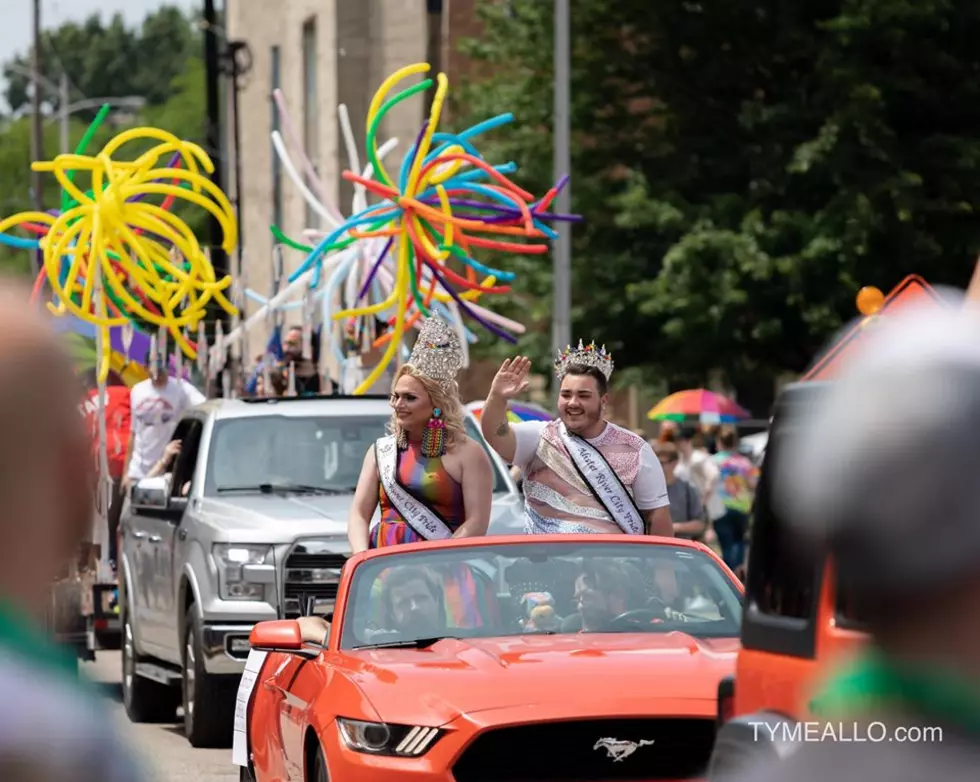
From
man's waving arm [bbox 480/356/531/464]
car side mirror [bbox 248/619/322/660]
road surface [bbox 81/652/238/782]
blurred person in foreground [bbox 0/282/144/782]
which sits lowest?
road surface [bbox 81/652/238/782]

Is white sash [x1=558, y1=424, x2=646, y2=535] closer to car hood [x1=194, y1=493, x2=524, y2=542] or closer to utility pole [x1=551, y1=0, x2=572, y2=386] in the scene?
car hood [x1=194, y1=493, x2=524, y2=542]

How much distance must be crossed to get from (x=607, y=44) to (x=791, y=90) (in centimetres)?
292

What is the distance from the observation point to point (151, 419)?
53.5 ft

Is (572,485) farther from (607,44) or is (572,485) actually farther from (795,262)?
(607,44)

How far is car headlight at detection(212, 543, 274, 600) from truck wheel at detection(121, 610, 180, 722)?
2008mm

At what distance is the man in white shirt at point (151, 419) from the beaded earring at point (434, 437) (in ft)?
22.7

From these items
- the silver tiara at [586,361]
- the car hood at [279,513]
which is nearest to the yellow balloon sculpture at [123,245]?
the car hood at [279,513]

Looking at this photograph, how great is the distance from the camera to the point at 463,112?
124 feet

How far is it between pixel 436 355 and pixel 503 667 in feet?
8.96

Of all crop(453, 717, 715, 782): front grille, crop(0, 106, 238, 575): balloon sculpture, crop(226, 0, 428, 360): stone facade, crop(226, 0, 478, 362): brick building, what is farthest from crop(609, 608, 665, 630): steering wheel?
crop(226, 0, 428, 360): stone facade

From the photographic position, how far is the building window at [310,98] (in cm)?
4828

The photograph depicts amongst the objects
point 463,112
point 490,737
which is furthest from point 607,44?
point 490,737

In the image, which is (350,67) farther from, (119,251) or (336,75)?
(119,251)

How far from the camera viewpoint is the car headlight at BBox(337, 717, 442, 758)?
6.92m
